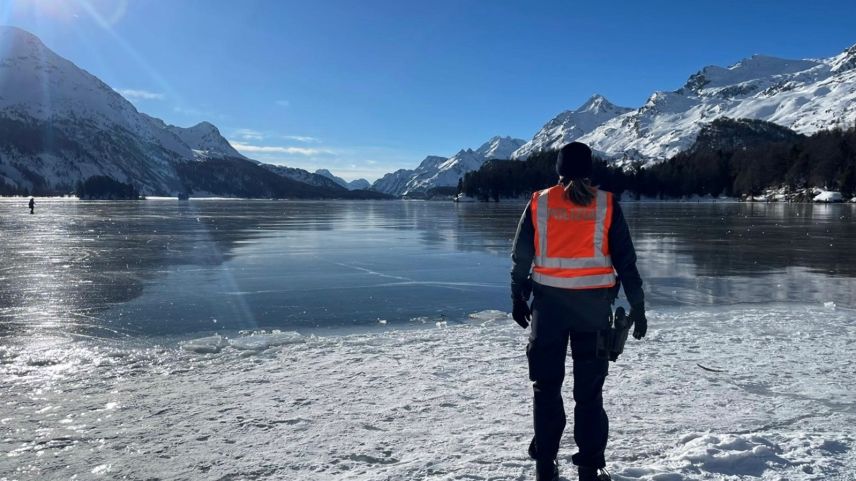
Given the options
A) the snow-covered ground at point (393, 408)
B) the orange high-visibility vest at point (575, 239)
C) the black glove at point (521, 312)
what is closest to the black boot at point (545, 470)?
the snow-covered ground at point (393, 408)

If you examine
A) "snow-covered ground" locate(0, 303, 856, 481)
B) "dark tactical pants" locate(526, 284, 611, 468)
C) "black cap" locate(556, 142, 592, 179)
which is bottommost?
"snow-covered ground" locate(0, 303, 856, 481)

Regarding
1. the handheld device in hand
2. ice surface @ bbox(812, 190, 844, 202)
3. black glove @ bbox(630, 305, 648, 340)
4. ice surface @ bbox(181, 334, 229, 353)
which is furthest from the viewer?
ice surface @ bbox(812, 190, 844, 202)

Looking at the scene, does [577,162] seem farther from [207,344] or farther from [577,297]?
[207,344]

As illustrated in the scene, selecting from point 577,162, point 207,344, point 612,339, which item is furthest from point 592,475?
point 207,344

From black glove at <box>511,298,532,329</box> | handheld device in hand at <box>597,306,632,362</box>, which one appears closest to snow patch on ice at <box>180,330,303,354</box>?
black glove at <box>511,298,532,329</box>

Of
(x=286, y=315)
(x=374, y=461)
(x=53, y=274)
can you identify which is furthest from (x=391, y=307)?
(x=53, y=274)

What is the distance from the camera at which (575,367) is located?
12.4ft

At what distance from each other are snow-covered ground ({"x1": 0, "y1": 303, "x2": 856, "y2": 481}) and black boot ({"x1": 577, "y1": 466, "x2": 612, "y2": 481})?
17 centimetres

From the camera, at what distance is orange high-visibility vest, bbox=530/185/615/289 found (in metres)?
3.74

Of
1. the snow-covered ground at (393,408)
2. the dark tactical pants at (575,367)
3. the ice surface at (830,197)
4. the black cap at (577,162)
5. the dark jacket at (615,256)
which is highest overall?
the ice surface at (830,197)

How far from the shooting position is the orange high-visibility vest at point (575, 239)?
374 centimetres

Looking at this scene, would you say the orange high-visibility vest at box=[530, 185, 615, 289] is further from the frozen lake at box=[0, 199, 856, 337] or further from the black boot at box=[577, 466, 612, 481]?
the frozen lake at box=[0, 199, 856, 337]

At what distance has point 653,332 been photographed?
806 cm

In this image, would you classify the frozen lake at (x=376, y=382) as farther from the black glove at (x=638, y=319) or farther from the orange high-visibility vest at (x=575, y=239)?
the orange high-visibility vest at (x=575, y=239)
